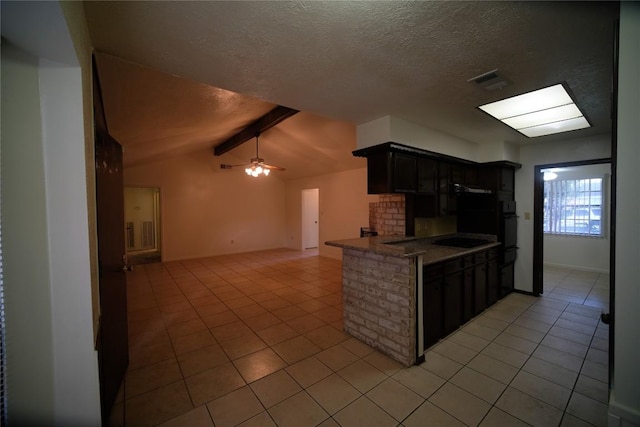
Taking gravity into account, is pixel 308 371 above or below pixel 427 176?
below

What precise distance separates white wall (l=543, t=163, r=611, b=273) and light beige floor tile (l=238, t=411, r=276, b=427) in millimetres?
6795

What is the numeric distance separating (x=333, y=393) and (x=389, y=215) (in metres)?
2.34

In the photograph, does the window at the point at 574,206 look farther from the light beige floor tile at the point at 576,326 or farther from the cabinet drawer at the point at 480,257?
the cabinet drawer at the point at 480,257

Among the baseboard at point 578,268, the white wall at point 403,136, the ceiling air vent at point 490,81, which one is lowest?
the baseboard at point 578,268

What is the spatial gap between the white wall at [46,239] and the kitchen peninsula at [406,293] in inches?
81.0

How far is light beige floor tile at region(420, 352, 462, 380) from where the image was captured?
7.08 ft

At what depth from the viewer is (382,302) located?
2443mm

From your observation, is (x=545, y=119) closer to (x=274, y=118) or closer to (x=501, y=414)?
(x=501, y=414)

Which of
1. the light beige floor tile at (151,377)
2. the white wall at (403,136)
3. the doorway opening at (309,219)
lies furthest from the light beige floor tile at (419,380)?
the doorway opening at (309,219)

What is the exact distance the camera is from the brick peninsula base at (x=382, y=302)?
88.5 inches

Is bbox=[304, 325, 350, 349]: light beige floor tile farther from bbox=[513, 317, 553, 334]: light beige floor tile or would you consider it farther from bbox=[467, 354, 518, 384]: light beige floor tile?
bbox=[513, 317, 553, 334]: light beige floor tile

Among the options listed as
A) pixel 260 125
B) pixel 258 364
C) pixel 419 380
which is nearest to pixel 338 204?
pixel 260 125

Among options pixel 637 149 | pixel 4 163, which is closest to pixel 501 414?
pixel 637 149

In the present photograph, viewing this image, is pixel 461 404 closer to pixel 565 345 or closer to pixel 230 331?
pixel 565 345
